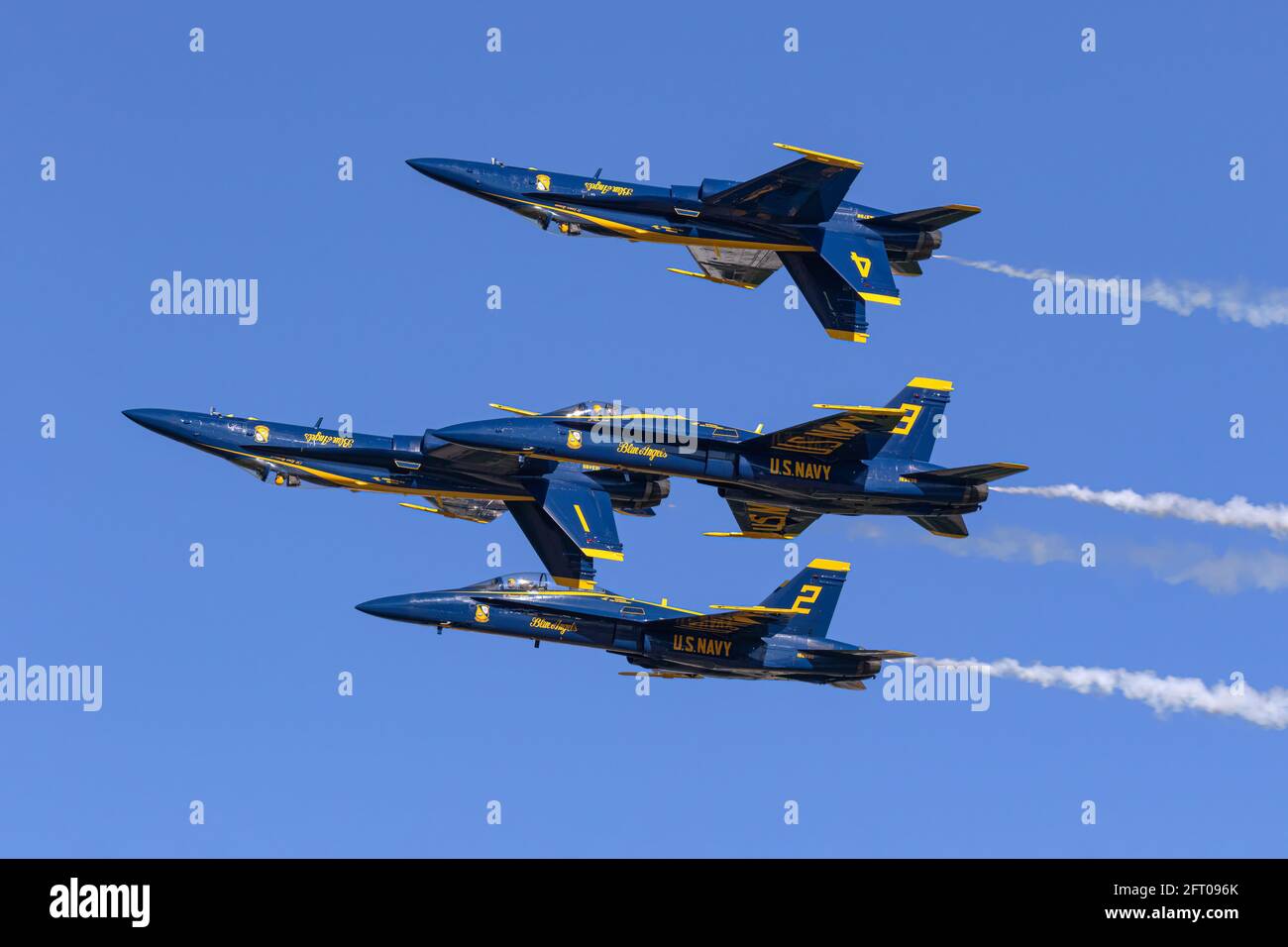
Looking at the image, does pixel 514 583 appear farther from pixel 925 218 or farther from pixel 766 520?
pixel 925 218

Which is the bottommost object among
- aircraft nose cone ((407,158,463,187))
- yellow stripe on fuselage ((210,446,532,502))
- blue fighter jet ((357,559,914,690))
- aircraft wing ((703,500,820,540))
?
blue fighter jet ((357,559,914,690))

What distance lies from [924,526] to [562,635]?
11.6 m

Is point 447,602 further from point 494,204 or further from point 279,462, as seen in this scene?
point 494,204

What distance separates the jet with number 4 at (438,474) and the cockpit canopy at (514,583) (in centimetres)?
67

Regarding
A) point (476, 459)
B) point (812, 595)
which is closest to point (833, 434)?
point (812, 595)

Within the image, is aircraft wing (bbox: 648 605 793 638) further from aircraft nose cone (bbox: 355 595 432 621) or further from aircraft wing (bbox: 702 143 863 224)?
aircraft wing (bbox: 702 143 863 224)

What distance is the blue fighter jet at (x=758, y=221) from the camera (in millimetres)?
72562

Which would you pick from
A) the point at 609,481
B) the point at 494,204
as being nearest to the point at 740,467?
the point at 609,481

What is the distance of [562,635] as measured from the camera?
7369cm

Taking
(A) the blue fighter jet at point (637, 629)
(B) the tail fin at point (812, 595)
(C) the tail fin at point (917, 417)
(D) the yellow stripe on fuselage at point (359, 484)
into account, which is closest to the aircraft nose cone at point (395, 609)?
(A) the blue fighter jet at point (637, 629)

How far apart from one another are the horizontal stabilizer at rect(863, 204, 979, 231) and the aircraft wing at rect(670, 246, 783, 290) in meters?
3.65

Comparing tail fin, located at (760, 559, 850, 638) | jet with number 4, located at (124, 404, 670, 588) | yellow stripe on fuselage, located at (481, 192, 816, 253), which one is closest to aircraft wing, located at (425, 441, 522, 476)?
jet with number 4, located at (124, 404, 670, 588)

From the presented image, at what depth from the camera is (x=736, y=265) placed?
7644 cm

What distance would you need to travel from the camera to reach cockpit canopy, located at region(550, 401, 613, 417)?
7188cm
